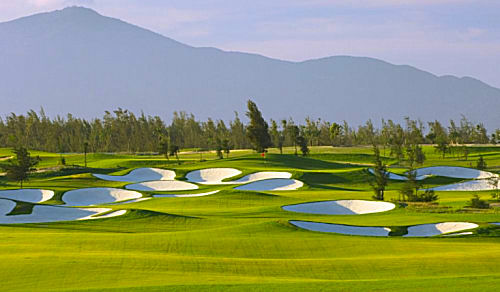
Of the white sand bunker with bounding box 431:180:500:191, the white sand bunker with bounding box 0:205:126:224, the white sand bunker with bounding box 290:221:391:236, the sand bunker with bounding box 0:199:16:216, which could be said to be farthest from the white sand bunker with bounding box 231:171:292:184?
the white sand bunker with bounding box 290:221:391:236

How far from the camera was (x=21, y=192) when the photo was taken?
49.3 meters

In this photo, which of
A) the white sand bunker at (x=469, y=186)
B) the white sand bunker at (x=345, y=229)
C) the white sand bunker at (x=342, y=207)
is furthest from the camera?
the white sand bunker at (x=469, y=186)

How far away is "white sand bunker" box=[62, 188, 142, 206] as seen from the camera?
48.5 m

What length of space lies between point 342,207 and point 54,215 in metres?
17.3

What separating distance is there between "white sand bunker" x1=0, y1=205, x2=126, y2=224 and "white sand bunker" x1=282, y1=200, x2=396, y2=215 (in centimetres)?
1120

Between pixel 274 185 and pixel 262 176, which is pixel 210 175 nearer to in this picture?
pixel 262 176

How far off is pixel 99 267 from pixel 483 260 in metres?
12.1

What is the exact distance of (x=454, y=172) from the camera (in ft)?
217

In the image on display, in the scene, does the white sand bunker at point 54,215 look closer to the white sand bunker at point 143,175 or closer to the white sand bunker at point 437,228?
the white sand bunker at point 437,228

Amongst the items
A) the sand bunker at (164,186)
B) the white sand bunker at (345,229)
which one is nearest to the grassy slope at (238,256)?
the white sand bunker at (345,229)

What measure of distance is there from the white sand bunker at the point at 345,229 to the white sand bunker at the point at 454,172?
36165 mm

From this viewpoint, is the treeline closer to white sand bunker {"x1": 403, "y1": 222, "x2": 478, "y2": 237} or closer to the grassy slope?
the grassy slope

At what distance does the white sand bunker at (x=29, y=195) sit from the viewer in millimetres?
48391

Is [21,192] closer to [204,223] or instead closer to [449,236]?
[204,223]
